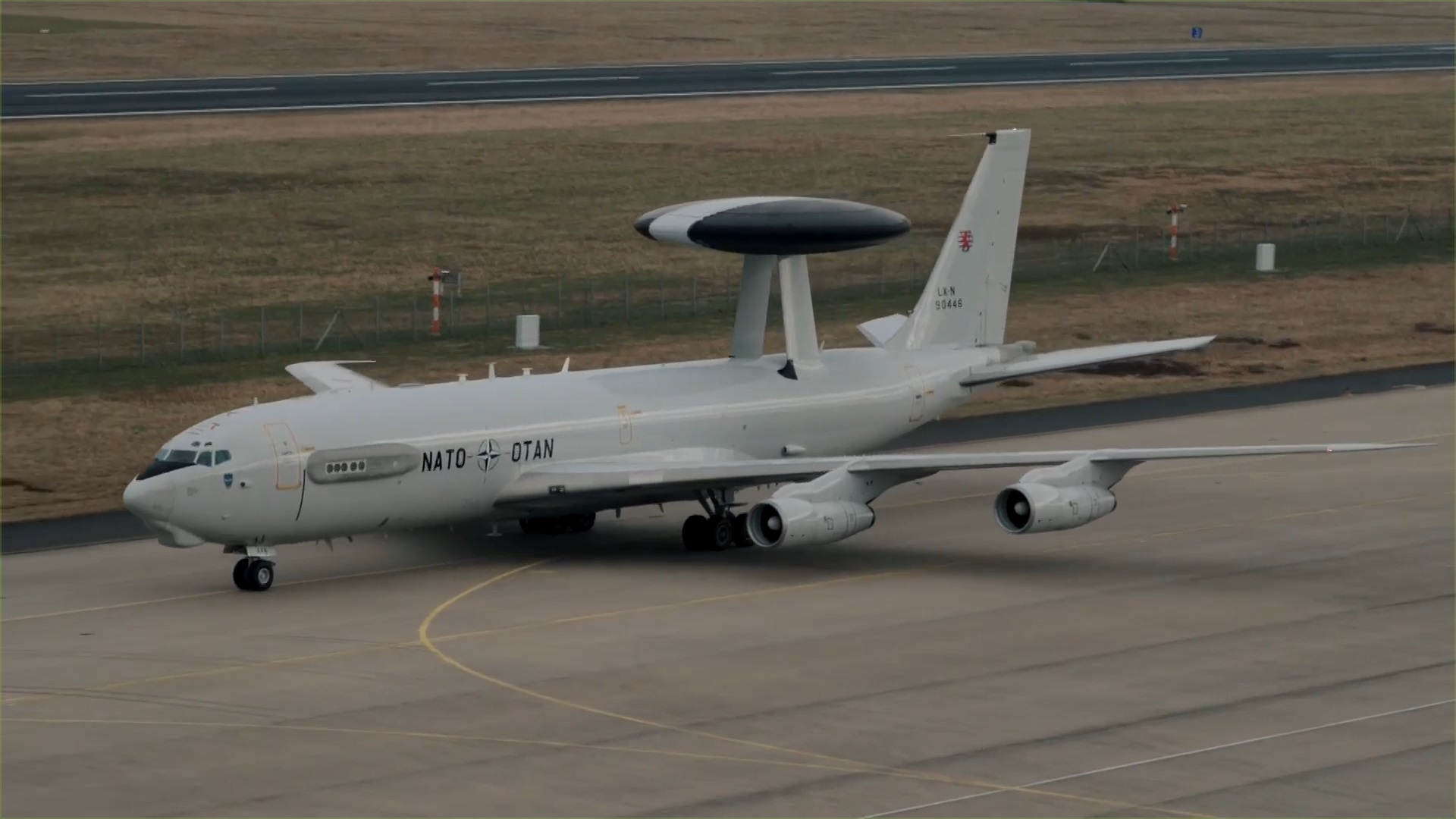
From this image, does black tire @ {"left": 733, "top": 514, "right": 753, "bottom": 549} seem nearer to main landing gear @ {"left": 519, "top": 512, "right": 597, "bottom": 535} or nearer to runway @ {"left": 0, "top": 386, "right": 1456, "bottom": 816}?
runway @ {"left": 0, "top": 386, "right": 1456, "bottom": 816}

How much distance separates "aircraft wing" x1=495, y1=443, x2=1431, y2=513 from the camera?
49.7m

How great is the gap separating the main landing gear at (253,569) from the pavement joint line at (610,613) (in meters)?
5.85

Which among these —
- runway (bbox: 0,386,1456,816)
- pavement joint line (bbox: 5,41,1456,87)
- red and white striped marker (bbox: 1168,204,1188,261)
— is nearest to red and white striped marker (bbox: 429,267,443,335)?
runway (bbox: 0,386,1456,816)

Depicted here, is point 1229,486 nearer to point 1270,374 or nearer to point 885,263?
point 1270,374

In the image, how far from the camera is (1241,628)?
45188mm

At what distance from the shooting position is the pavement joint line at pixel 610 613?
4134 cm

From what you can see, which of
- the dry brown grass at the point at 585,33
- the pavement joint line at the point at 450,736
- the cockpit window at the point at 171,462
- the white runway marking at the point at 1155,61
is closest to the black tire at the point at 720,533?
the cockpit window at the point at 171,462

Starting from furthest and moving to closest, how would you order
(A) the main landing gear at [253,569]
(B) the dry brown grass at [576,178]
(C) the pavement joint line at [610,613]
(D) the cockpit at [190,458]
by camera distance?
(B) the dry brown grass at [576,178] < (A) the main landing gear at [253,569] < (D) the cockpit at [190,458] < (C) the pavement joint line at [610,613]

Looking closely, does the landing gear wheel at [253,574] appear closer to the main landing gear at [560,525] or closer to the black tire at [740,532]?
the main landing gear at [560,525]

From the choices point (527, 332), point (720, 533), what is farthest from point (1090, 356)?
point (527, 332)

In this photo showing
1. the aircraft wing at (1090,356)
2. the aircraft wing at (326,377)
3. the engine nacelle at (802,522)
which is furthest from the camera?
the aircraft wing at (326,377)

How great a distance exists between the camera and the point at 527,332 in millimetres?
78312

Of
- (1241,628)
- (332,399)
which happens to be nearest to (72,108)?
(332,399)

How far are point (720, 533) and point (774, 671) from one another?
466 inches
